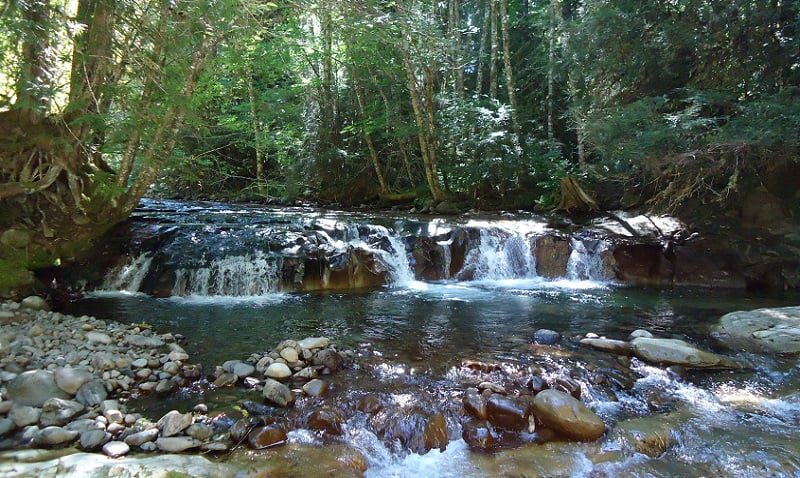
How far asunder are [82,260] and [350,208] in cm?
889

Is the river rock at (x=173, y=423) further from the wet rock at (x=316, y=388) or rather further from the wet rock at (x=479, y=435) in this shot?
the wet rock at (x=479, y=435)

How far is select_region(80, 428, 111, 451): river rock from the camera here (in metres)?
3.16

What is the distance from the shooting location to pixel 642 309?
7.42 metres

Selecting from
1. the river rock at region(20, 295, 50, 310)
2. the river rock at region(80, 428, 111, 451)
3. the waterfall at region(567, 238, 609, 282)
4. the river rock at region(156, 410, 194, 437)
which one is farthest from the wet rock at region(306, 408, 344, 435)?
the waterfall at region(567, 238, 609, 282)

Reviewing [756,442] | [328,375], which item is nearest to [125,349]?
[328,375]

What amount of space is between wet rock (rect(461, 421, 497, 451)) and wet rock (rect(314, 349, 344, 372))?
5.04ft

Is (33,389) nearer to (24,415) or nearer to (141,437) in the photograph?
(24,415)

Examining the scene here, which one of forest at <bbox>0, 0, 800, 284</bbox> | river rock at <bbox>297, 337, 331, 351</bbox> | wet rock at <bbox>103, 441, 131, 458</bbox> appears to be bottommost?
wet rock at <bbox>103, 441, 131, 458</bbox>

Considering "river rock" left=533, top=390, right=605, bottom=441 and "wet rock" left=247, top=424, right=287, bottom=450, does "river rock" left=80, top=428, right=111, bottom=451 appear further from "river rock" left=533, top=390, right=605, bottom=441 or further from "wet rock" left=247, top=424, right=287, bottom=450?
"river rock" left=533, top=390, right=605, bottom=441

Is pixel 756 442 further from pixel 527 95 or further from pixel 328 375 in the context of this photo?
pixel 527 95

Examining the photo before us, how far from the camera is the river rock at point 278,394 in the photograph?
3908 mm

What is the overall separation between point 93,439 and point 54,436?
0.93 feet

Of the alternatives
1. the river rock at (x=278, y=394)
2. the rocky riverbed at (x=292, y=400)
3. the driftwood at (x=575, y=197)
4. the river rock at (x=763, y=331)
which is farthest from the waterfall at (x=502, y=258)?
the river rock at (x=278, y=394)

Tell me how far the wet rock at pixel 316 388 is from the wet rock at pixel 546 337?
2687 millimetres
